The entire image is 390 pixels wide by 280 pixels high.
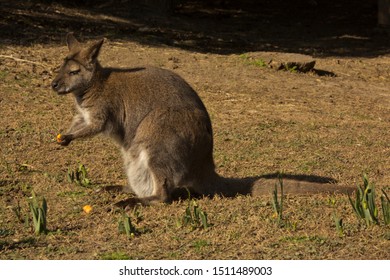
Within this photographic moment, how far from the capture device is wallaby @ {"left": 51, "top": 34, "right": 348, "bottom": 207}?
21.3 feet

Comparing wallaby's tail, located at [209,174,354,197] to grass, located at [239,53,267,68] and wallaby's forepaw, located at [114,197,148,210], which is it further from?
grass, located at [239,53,267,68]

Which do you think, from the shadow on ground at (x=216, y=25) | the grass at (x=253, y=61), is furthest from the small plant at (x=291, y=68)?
the shadow on ground at (x=216, y=25)

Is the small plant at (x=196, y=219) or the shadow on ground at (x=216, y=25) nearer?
the small plant at (x=196, y=219)

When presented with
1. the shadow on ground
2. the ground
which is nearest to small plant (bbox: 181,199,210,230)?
the ground

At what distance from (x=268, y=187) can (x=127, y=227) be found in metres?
1.57

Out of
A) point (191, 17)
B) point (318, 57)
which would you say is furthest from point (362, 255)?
point (191, 17)

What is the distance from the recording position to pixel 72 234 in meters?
5.82

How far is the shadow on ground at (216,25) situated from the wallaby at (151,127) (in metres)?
5.53

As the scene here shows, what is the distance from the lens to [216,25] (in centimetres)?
1767

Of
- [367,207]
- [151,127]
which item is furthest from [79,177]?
[367,207]

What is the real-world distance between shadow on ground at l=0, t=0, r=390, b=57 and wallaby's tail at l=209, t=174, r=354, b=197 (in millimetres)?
6321

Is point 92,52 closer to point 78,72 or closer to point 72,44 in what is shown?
point 78,72

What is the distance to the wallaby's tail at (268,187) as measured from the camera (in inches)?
259

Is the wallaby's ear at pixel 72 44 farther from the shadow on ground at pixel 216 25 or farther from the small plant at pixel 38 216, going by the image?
the shadow on ground at pixel 216 25
